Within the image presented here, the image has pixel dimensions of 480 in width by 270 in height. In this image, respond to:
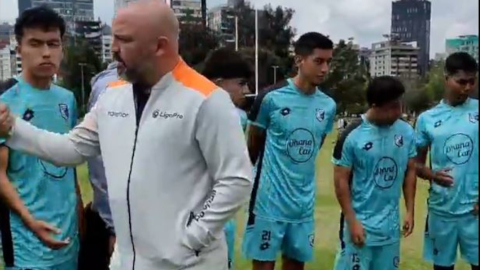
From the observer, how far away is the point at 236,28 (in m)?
33.8

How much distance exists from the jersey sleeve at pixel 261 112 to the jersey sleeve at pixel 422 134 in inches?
34.6

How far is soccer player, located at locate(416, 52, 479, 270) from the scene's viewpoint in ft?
12.9

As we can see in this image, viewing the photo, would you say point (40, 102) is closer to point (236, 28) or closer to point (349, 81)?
point (349, 81)

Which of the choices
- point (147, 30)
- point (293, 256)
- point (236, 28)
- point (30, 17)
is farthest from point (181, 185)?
point (236, 28)

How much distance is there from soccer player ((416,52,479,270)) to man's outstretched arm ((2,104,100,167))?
218cm

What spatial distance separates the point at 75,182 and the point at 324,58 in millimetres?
1737

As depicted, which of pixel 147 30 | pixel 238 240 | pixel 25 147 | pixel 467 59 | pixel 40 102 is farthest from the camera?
pixel 238 240

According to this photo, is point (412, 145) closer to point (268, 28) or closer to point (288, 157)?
point (288, 157)

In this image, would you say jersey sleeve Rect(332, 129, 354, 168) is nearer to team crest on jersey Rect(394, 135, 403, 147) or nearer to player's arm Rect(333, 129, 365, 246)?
player's arm Rect(333, 129, 365, 246)

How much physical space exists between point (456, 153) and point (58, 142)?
2365mm

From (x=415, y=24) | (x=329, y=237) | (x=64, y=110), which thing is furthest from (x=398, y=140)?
(x=415, y=24)

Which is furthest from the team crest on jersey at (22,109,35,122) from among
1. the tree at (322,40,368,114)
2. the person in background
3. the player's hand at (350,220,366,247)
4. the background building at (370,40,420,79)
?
the tree at (322,40,368,114)

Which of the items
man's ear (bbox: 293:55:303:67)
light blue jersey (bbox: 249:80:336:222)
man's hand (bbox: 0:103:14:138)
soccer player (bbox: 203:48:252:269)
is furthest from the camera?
man's ear (bbox: 293:55:303:67)

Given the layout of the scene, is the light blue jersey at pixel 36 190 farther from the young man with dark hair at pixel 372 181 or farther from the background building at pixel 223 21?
the background building at pixel 223 21
